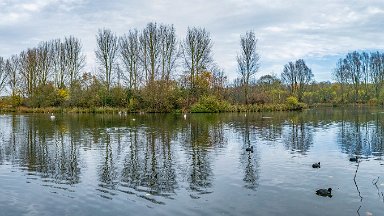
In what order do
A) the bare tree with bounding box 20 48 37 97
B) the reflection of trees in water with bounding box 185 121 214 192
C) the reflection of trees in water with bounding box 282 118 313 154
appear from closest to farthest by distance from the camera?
the reflection of trees in water with bounding box 185 121 214 192 < the reflection of trees in water with bounding box 282 118 313 154 < the bare tree with bounding box 20 48 37 97

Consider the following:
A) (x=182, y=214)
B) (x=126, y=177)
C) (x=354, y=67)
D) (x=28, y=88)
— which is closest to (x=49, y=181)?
(x=126, y=177)

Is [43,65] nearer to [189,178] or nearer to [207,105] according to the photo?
[207,105]

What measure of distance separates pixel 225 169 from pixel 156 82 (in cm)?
4472

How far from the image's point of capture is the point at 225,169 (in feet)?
44.1

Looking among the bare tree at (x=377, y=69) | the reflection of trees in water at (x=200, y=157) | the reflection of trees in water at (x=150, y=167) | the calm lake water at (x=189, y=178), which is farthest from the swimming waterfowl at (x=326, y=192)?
the bare tree at (x=377, y=69)

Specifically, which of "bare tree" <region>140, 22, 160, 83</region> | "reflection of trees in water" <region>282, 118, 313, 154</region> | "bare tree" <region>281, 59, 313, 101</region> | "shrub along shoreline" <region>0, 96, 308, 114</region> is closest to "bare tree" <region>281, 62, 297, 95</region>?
"bare tree" <region>281, 59, 313, 101</region>

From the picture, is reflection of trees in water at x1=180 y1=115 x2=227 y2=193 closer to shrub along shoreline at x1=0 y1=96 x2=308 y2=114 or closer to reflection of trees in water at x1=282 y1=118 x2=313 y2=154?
reflection of trees in water at x1=282 y1=118 x2=313 y2=154

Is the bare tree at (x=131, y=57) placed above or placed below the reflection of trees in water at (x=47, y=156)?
above

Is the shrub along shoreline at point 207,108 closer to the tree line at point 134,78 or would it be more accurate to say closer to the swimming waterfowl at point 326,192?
the tree line at point 134,78

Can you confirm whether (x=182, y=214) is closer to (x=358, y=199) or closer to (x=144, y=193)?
(x=144, y=193)

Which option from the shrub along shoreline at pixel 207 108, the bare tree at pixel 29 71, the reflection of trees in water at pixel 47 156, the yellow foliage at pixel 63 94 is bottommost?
the reflection of trees in water at pixel 47 156

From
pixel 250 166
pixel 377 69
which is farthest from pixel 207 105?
pixel 377 69

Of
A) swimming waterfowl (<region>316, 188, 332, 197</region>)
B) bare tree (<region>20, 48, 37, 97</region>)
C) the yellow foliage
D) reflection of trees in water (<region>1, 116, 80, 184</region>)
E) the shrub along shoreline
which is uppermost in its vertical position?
bare tree (<region>20, 48, 37, 97</region>)

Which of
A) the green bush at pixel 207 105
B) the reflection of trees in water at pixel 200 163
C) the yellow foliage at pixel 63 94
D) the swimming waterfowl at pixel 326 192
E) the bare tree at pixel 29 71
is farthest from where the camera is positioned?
the bare tree at pixel 29 71
